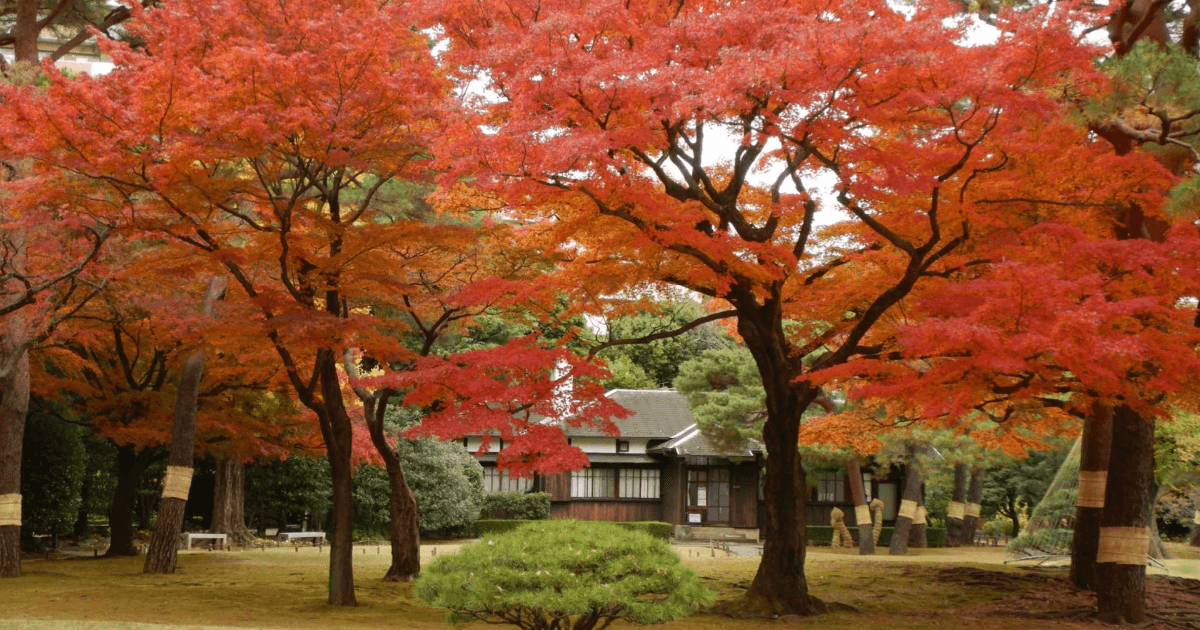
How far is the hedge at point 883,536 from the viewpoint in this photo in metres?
29.1

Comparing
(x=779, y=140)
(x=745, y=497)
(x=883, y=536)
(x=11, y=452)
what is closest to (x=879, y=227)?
(x=779, y=140)

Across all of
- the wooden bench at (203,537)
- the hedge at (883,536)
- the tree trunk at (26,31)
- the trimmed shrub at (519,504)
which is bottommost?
the hedge at (883,536)

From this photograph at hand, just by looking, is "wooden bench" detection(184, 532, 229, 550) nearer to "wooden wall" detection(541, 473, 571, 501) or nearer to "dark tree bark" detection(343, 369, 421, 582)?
"dark tree bark" detection(343, 369, 421, 582)

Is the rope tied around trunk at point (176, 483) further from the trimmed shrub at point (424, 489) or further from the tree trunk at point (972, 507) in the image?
the tree trunk at point (972, 507)

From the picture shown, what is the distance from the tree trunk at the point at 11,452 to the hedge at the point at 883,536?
20309mm

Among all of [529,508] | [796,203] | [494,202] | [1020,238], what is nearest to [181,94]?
[494,202]

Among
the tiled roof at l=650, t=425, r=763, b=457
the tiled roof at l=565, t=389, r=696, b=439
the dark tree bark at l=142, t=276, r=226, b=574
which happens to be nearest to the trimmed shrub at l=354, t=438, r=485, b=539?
the tiled roof at l=565, t=389, r=696, b=439

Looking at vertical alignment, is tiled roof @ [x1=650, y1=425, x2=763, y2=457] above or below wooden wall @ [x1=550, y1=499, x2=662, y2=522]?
above

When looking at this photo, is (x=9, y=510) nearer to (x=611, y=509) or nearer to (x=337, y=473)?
(x=337, y=473)

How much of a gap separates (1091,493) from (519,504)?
18.3 meters

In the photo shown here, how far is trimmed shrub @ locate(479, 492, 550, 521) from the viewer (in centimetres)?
3058

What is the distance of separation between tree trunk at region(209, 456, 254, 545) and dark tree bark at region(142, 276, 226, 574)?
6197 mm

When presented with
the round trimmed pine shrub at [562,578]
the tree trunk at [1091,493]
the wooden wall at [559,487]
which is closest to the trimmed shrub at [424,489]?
the wooden wall at [559,487]

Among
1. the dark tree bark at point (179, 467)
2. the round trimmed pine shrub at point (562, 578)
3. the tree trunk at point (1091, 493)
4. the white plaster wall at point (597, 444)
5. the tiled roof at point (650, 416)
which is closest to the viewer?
the round trimmed pine shrub at point (562, 578)
